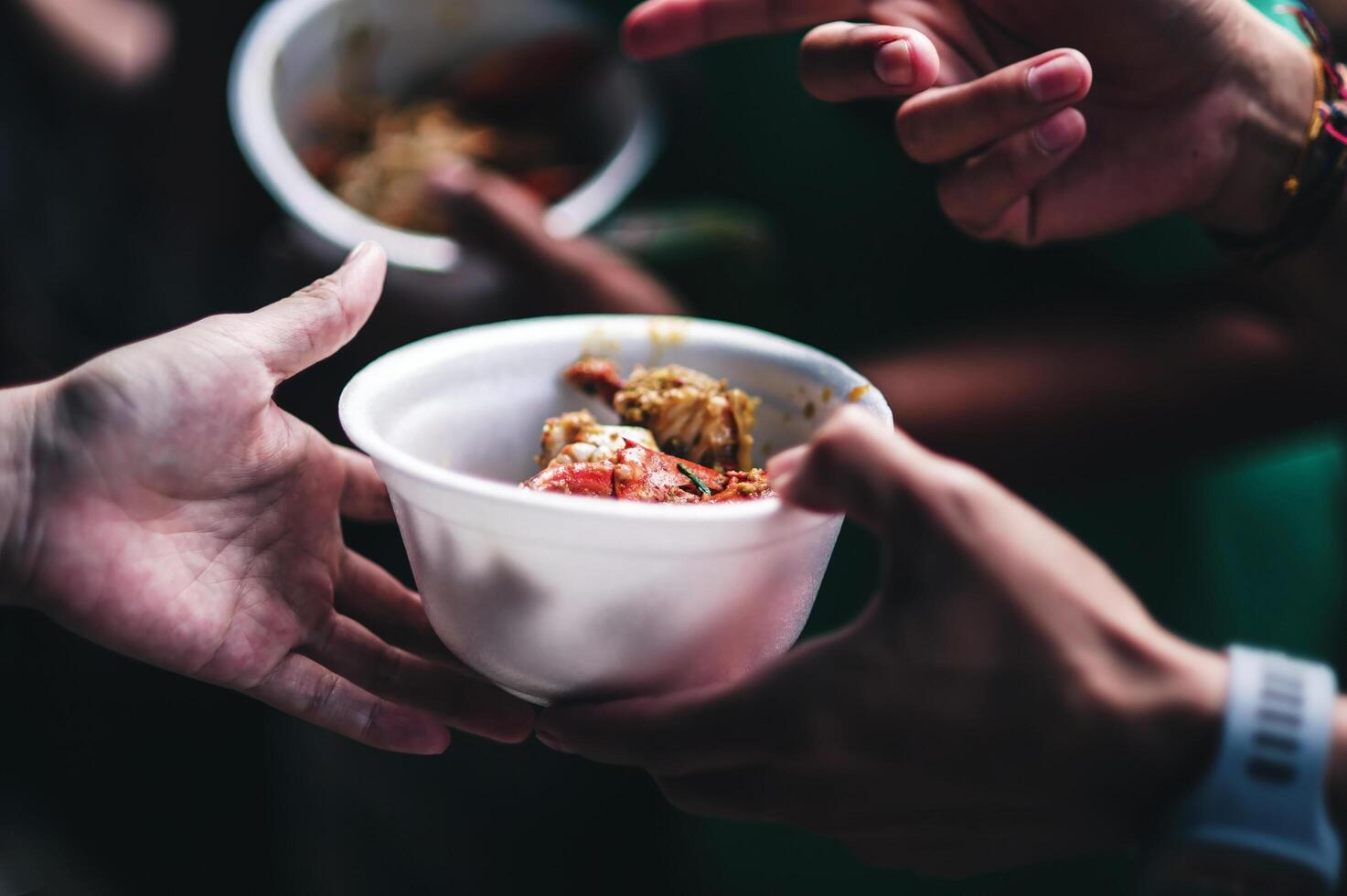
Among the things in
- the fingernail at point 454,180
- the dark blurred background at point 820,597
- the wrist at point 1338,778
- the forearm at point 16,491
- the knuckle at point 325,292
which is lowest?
the dark blurred background at point 820,597

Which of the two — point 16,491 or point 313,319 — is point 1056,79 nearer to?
point 313,319

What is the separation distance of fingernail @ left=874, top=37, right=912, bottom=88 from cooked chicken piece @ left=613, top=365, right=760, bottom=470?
32cm

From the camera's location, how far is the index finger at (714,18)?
1113 millimetres

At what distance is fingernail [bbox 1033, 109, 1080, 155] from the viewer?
37.5 inches

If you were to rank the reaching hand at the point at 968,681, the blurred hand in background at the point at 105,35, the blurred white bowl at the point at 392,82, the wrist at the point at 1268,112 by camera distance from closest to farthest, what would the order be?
the reaching hand at the point at 968,681
the wrist at the point at 1268,112
the blurred white bowl at the point at 392,82
the blurred hand in background at the point at 105,35

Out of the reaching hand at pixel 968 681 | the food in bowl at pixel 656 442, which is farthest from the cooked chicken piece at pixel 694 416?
the reaching hand at pixel 968 681

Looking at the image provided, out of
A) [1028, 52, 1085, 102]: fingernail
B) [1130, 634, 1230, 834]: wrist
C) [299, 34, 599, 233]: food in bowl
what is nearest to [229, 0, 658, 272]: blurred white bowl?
[299, 34, 599, 233]: food in bowl

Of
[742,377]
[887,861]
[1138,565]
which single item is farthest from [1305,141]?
[887,861]

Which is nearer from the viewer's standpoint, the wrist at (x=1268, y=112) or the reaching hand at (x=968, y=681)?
the reaching hand at (x=968, y=681)

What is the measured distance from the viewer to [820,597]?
5.36 feet

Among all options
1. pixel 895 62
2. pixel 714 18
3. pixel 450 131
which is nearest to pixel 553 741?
pixel 895 62

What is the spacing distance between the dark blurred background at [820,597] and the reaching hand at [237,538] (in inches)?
25.8

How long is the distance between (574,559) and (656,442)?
0.26 meters

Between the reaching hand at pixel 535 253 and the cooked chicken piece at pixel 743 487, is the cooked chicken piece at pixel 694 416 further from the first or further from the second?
the reaching hand at pixel 535 253
